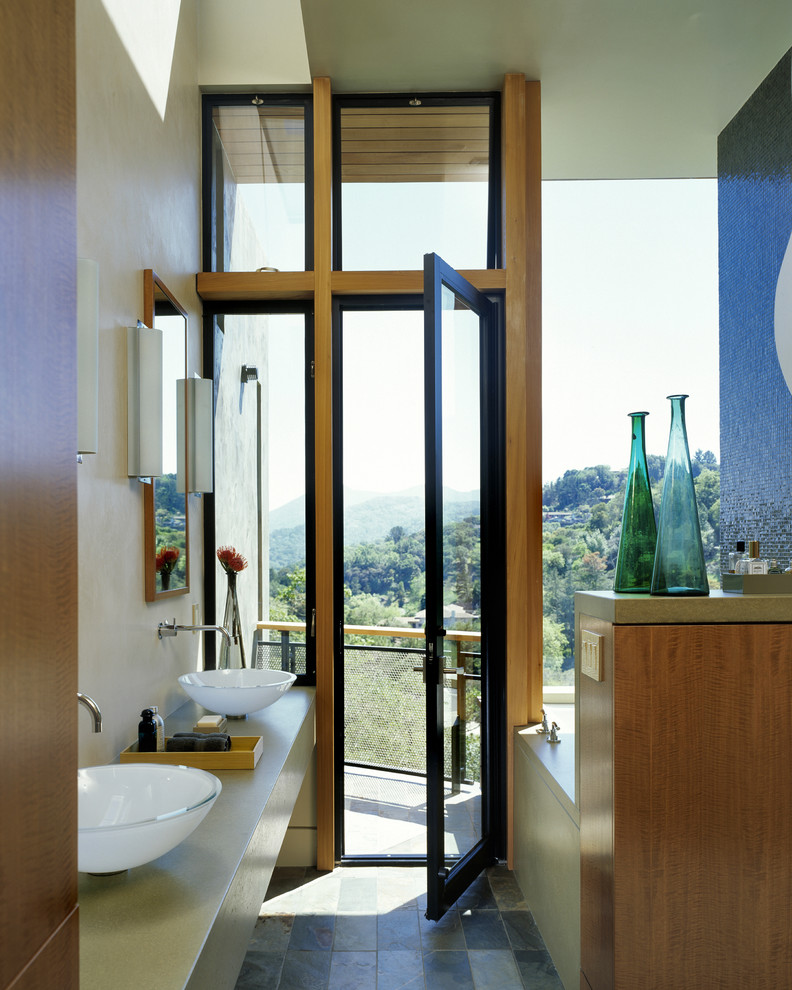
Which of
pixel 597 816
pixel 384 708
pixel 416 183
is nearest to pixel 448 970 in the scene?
pixel 597 816

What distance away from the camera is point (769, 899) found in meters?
1.76

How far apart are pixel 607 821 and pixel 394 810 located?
5.61ft

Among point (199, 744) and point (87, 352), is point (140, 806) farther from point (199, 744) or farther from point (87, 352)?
point (87, 352)

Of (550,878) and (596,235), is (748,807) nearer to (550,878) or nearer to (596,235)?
(550,878)

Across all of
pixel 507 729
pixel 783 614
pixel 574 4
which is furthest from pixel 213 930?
pixel 574 4

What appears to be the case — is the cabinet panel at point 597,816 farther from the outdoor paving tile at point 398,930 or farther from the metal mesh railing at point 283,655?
the metal mesh railing at point 283,655

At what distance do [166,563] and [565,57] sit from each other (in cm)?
234

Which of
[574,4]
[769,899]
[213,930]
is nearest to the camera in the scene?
[213,930]

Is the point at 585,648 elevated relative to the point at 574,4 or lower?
lower

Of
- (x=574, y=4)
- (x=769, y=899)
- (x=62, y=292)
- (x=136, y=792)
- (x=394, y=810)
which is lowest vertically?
(x=394, y=810)

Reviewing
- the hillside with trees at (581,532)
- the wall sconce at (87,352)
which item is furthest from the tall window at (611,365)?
the wall sconce at (87,352)

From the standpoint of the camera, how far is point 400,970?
2426 mm

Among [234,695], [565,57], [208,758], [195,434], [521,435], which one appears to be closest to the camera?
[208,758]

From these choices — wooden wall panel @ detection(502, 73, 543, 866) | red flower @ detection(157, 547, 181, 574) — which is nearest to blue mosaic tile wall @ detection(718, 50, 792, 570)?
wooden wall panel @ detection(502, 73, 543, 866)
